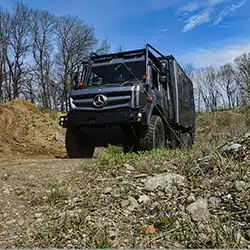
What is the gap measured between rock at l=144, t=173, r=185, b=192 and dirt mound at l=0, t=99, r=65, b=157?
7.93 metres

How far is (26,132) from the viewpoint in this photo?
44.1 feet

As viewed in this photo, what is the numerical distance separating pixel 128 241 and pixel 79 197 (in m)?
1.00

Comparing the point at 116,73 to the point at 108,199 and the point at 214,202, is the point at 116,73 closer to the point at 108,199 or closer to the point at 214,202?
the point at 108,199

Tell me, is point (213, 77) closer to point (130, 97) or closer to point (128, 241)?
point (130, 97)

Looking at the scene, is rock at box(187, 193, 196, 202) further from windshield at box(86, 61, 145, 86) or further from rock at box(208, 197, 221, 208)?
windshield at box(86, 61, 145, 86)

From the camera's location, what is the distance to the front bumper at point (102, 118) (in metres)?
5.92

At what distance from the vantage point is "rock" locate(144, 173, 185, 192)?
3.03m

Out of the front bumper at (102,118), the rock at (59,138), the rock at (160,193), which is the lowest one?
the rock at (160,193)

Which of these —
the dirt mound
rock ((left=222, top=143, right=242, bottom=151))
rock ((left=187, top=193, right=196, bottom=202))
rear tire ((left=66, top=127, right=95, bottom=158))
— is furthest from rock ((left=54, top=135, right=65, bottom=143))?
rock ((left=187, top=193, right=196, bottom=202))

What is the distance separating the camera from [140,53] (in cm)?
720

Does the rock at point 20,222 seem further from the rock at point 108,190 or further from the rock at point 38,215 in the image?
the rock at point 108,190

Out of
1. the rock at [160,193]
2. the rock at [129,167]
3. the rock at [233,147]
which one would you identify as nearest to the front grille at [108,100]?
the rock at [129,167]

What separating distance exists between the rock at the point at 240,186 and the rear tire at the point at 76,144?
474cm

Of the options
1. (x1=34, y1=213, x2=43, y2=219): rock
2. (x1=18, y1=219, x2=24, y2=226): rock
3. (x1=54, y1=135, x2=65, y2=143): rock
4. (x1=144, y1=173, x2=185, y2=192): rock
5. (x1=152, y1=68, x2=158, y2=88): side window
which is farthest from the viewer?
(x1=54, y1=135, x2=65, y2=143): rock
